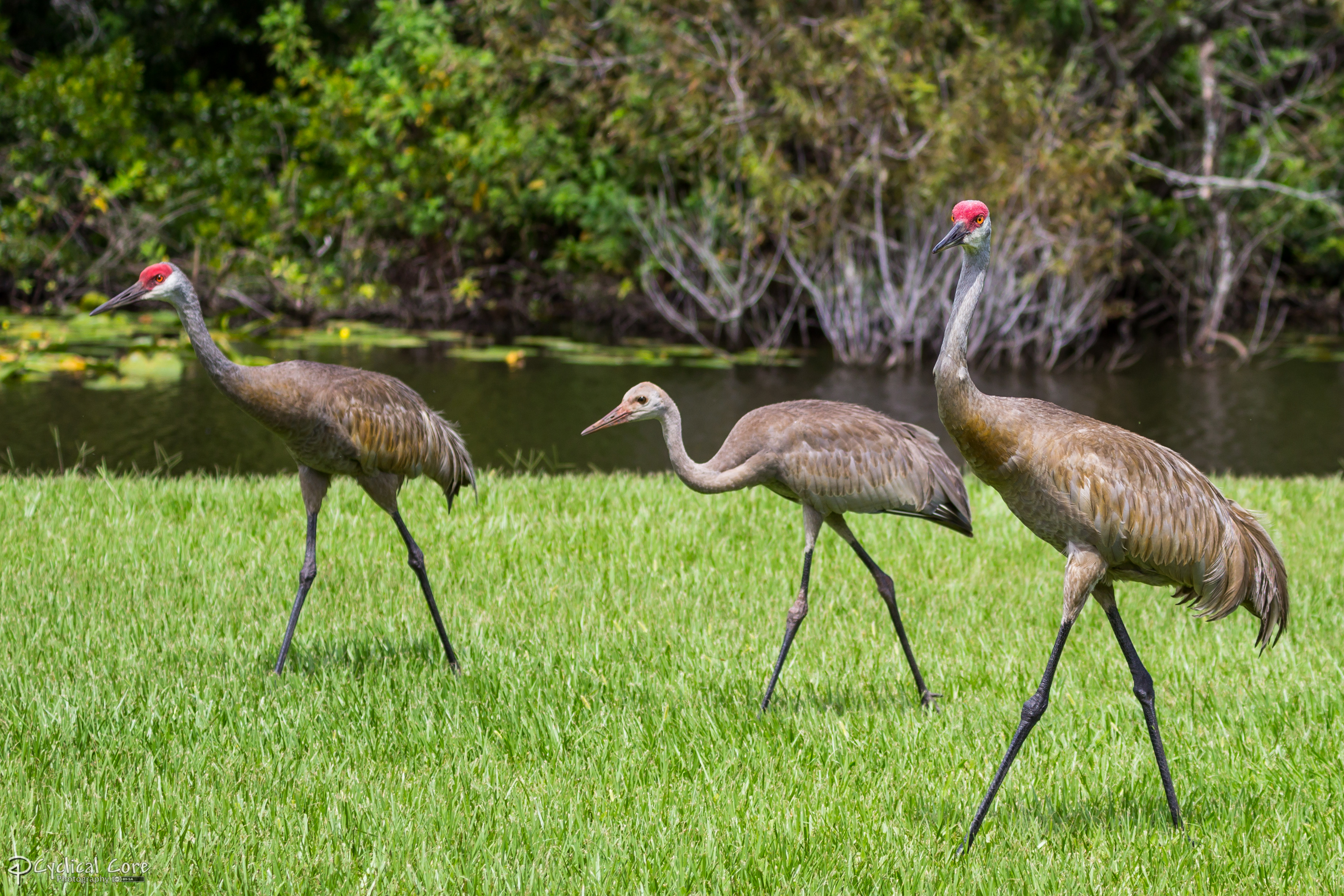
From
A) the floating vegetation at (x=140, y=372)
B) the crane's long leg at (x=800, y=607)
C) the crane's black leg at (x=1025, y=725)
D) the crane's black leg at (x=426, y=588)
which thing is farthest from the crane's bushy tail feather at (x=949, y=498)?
the floating vegetation at (x=140, y=372)

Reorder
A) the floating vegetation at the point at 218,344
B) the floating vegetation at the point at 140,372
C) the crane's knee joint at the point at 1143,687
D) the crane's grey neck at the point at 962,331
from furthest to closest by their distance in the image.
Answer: the floating vegetation at the point at 218,344, the floating vegetation at the point at 140,372, the crane's knee joint at the point at 1143,687, the crane's grey neck at the point at 962,331

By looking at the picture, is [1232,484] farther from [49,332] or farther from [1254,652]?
[49,332]

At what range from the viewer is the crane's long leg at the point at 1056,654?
11.8ft

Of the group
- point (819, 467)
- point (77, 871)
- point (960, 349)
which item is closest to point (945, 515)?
point (819, 467)

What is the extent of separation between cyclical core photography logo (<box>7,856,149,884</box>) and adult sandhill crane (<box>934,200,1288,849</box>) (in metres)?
2.18

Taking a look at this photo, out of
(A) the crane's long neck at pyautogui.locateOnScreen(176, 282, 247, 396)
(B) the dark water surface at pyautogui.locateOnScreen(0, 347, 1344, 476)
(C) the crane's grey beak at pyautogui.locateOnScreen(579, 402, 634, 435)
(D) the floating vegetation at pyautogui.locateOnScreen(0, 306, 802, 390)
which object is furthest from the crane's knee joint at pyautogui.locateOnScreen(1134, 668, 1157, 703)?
(D) the floating vegetation at pyautogui.locateOnScreen(0, 306, 802, 390)

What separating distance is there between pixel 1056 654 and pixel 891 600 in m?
1.41

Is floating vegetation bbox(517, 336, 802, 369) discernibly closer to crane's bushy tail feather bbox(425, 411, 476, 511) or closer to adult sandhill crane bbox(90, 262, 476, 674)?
crane's bushy tail feather bbox(425, 411, 476, 511)

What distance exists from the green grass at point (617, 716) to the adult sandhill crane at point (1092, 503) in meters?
0.36

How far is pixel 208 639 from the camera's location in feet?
17.3

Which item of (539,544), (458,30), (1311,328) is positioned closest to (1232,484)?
(539,544)

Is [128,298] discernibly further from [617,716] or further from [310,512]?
[617,716]

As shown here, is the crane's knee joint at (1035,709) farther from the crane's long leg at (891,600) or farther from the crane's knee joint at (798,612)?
the crane's knee joint at (798,612)

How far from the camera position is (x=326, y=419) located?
4.96m
